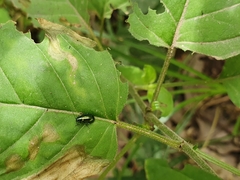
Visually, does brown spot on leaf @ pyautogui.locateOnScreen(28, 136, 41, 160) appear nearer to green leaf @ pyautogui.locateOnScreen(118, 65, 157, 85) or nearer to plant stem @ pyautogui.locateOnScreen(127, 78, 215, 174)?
plant stem @ pyautogui.locateOnScreen(127, 78, 215, 174)

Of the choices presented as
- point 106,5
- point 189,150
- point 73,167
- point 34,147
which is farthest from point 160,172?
point 106,5

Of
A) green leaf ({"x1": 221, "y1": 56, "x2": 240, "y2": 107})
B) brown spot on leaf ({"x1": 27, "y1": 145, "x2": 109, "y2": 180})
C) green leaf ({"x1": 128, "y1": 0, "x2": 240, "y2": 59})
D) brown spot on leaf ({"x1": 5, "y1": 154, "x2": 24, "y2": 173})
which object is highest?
green leaf ({"x1": 128, "y1": 0, "x2": 240, "y2": 59})

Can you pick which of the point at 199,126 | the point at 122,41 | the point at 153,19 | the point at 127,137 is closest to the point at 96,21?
the point at 122,41

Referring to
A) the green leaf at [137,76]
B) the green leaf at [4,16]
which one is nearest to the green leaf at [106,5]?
the green leaf at [137,76]

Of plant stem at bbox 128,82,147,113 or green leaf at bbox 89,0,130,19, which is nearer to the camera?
plant stem at bbox 128,82,147,113

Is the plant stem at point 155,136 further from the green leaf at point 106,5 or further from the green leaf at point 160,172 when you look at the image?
the green leaf at point 106,5

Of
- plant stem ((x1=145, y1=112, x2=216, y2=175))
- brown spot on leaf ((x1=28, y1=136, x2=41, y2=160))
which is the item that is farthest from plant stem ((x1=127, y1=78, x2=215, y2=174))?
brown spot on leaf ((x1=28, y1=136, x2=41, y2=160))

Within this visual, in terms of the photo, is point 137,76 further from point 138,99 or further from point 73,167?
point 73,167
